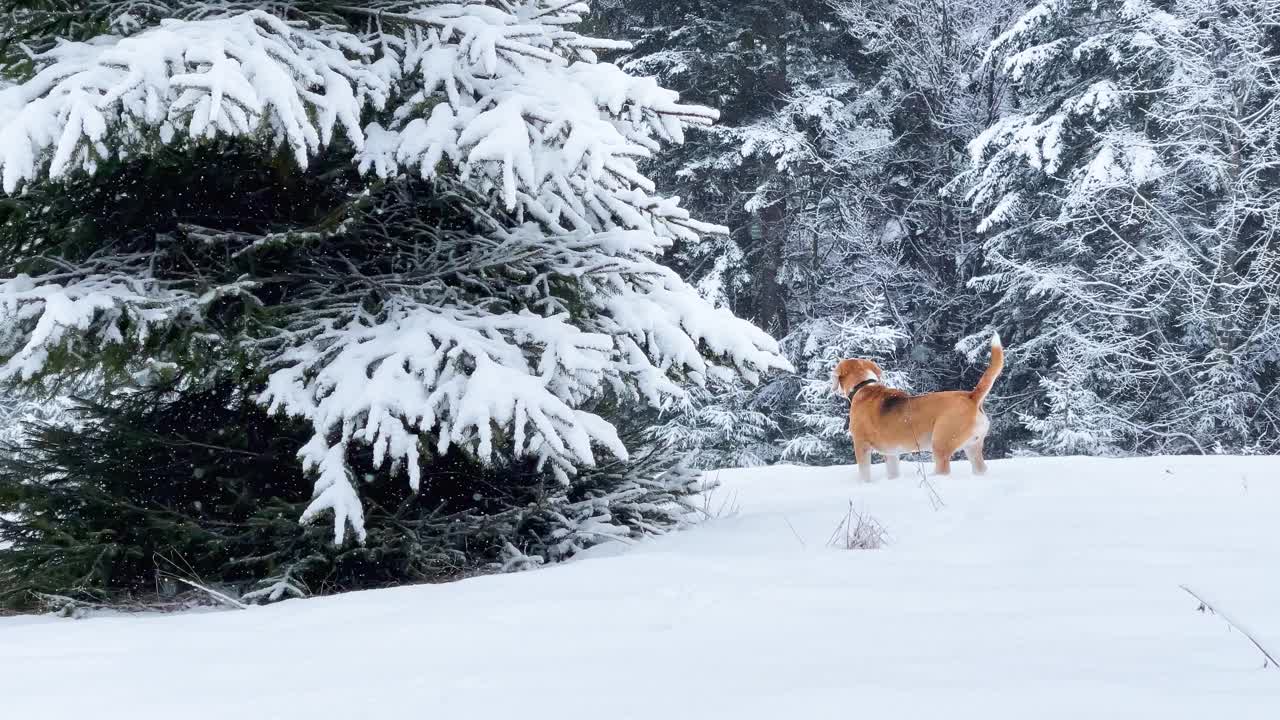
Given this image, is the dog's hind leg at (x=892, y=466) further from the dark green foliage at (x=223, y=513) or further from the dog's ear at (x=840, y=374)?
the dark green foliage at (x=223, y=513)

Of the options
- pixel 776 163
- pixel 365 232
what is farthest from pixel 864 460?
pixel 776 163

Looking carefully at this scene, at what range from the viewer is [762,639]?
8.79 feet

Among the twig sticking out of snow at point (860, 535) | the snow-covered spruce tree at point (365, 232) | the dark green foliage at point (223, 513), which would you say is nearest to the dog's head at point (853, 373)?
the snow-covered spruce tree at point (365, 232)

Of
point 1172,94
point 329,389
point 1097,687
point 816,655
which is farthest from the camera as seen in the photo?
point 1172,94

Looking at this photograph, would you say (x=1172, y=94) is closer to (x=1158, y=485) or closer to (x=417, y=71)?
(x=1158, y=485)

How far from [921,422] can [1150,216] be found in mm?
12923

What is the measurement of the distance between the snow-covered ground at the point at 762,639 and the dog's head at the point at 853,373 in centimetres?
226

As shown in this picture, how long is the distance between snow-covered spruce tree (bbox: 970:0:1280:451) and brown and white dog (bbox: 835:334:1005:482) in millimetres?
10640

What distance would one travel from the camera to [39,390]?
4504mm

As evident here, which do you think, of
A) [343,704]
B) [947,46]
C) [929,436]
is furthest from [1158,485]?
[947,46]

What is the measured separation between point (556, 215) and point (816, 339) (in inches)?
588

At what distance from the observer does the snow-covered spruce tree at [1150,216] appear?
1595 cm

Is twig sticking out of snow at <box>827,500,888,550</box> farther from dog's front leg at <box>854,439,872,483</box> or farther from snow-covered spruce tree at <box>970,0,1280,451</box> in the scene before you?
snow-covered spruce tree at <box>970,0,1280,451</box>

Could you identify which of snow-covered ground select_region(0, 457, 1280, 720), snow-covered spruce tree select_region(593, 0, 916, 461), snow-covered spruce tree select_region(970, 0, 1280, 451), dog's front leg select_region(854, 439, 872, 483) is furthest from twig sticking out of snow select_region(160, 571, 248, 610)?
snow-covered spruce tree select_region(593, 0, 916, 461)
